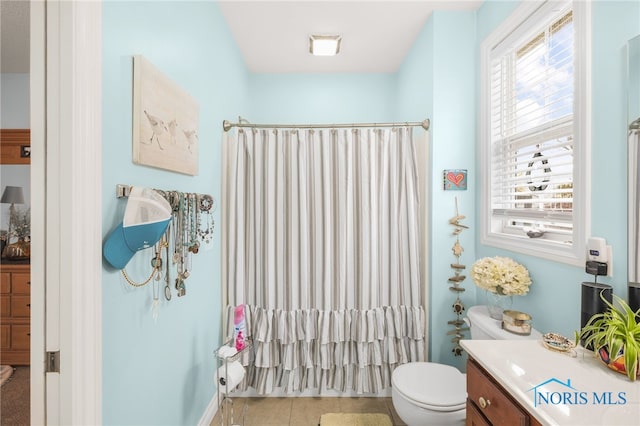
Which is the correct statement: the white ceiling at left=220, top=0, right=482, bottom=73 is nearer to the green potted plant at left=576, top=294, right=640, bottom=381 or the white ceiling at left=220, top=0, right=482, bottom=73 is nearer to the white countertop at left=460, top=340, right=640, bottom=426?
the green potted plant at left=576, top=294, right=640, bottom=381

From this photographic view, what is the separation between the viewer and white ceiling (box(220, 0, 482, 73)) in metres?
1.93

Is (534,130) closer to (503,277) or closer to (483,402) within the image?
(503,277)

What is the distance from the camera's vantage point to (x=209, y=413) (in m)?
1.83

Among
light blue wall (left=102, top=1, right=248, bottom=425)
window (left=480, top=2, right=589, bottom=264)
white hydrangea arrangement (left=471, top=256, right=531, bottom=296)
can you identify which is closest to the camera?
light blue wall (left=102, top=1, right=248, bottom=425)

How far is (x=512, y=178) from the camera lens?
5.50 ft

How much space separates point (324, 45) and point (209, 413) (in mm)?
2714

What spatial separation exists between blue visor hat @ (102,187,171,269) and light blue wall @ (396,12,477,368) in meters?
1.64

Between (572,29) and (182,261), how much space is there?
6.77 ft

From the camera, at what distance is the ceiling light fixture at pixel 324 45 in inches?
86.2

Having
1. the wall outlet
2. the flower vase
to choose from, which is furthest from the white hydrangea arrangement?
the wall outlet

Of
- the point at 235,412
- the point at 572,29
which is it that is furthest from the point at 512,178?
the point at 235,412

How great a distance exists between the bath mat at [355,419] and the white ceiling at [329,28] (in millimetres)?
2686

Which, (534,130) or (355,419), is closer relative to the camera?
(534,130)

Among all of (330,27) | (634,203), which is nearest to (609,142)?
Result: (634,203)
